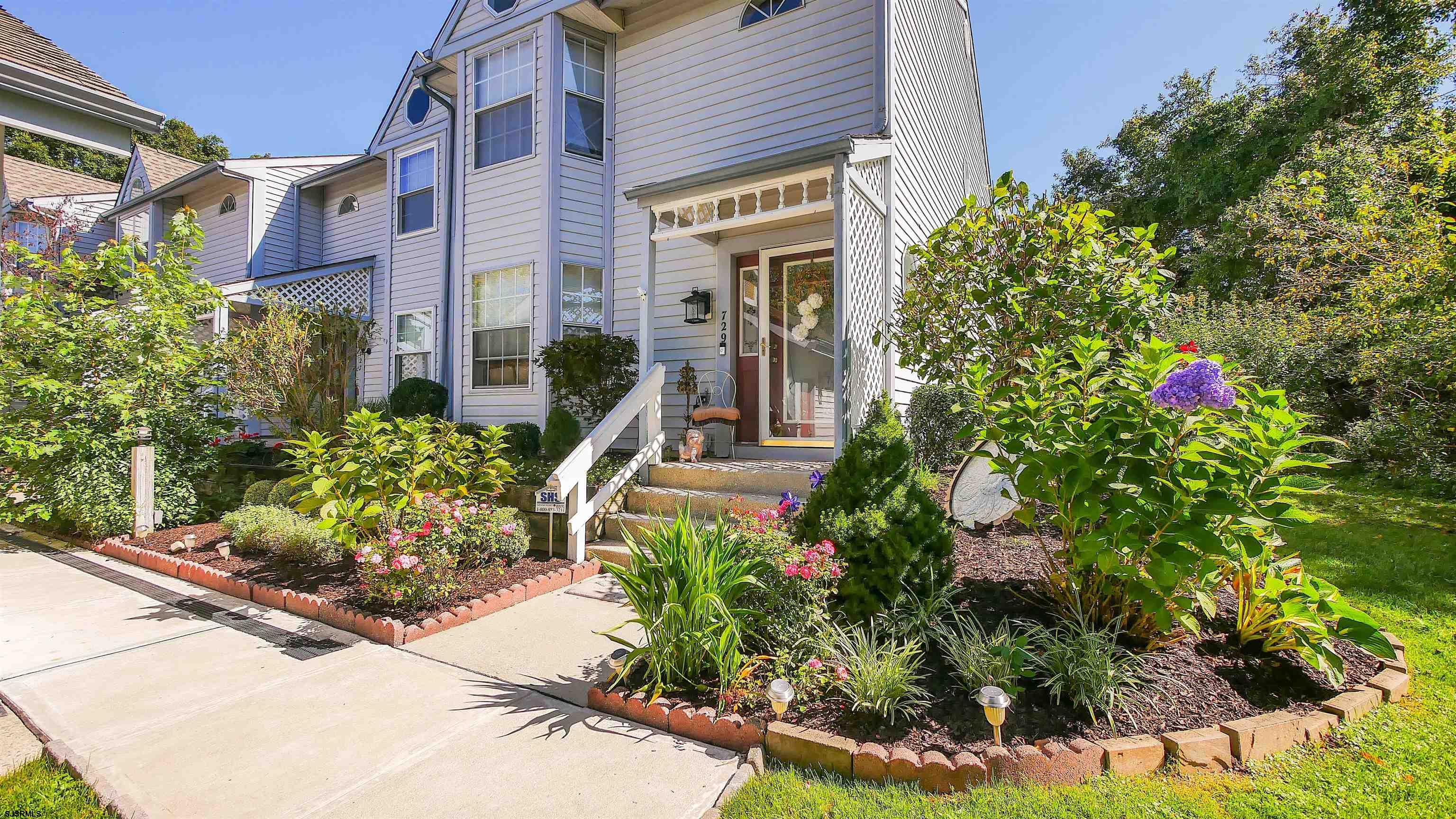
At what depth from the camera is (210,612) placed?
4.54m

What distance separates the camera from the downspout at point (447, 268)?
9.56 meters

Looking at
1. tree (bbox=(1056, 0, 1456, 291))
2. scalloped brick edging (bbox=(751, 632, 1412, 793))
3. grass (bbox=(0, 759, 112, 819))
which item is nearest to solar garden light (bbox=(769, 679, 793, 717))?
scalloped brick edging (bbox=(751, 632, 1412, 793))

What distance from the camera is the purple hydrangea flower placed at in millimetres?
2363

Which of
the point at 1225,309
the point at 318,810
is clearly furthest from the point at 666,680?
the point at 1225,309

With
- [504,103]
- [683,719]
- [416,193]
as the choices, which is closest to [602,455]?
[683,719]

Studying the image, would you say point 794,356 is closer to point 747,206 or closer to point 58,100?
point 747,206

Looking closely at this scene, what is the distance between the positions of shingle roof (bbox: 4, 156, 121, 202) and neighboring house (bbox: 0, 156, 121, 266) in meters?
0.02

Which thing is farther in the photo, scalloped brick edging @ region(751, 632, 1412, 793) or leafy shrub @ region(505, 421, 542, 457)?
leafy shrub @ region(505, 421, 542, 457)

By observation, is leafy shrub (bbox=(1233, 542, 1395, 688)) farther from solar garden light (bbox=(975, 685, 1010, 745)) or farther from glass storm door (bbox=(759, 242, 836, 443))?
glass storm door (bbox=(759, 242, 836, 443))

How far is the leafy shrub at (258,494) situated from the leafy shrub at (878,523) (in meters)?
6.44

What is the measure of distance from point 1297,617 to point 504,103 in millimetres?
9741

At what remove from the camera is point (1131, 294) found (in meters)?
4.45

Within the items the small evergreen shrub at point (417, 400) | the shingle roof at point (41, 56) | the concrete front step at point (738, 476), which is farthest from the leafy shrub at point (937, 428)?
the small evergreen shrub at point (417, 400)

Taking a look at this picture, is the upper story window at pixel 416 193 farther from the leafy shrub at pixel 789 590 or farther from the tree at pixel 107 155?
the tree at pixel 107 155
